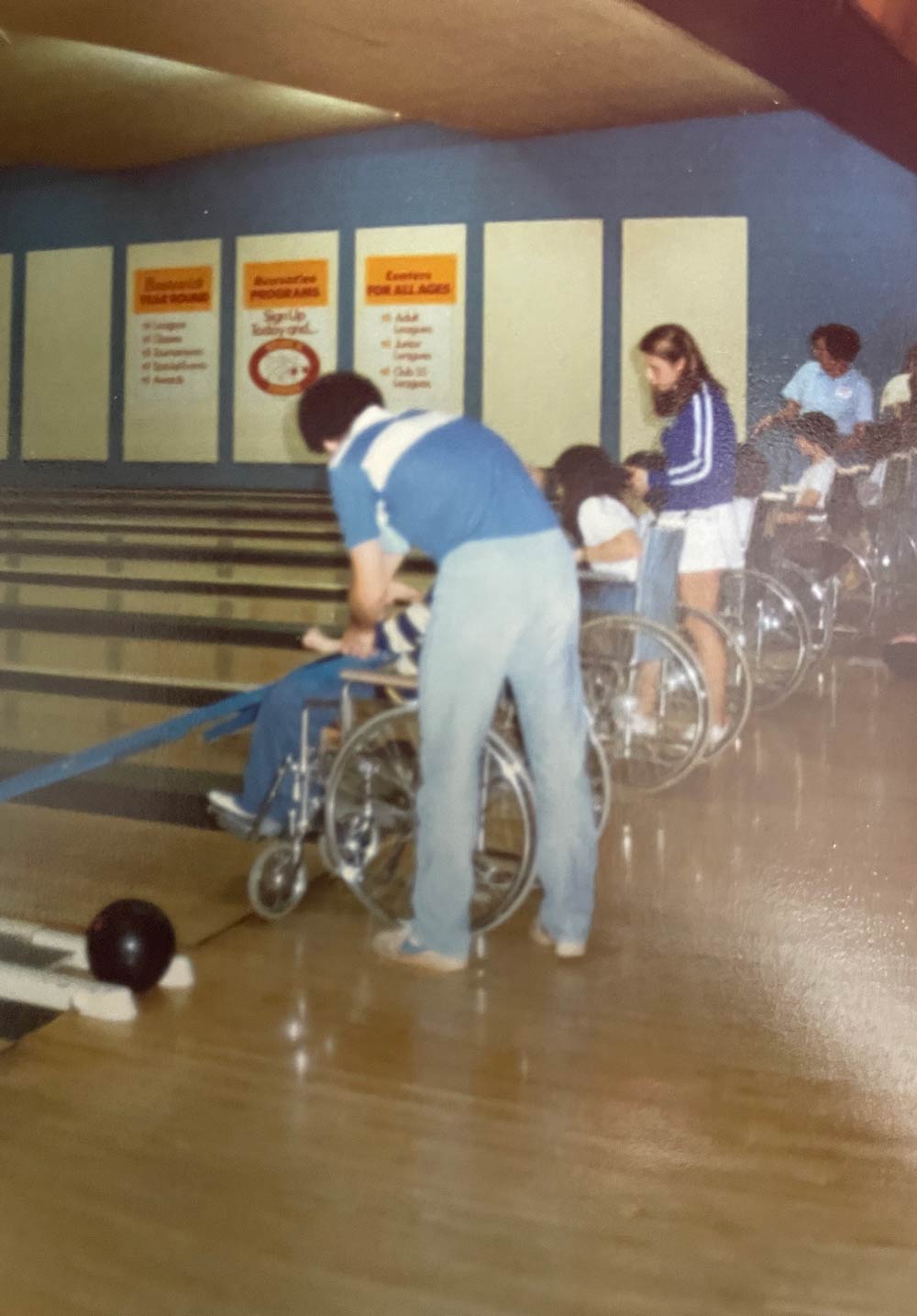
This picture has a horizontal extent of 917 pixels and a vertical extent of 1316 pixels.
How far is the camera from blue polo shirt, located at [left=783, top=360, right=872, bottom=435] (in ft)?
8.61

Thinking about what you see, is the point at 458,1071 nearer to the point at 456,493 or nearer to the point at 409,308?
the point at 456,493

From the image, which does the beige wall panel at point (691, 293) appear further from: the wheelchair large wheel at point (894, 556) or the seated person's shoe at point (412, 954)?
the seated person's shoe at point (412, 954)

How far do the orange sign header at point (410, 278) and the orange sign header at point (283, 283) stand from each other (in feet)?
0.35

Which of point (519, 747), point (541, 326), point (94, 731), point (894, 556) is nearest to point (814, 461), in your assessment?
point (894, 556)

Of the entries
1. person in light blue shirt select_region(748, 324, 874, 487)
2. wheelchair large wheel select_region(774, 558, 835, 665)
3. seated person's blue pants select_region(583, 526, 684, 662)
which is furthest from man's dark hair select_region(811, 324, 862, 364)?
wheelchair large wheel select_region(774, 558, 835, 665)

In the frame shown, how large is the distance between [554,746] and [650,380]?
2.61 feet

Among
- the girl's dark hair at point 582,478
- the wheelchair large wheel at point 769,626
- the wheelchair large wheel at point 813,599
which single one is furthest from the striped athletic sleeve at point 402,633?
the wheelchair large wheel at point 813,599

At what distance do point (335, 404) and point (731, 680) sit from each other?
183 centimetres

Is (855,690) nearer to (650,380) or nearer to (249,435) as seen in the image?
(650,380)

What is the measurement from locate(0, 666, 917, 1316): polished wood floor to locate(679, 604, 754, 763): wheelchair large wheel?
0.90m

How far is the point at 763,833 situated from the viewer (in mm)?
3252

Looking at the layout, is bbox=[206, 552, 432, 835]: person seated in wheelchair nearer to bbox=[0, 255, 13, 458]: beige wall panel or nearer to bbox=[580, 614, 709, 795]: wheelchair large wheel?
bbox=[580, 614, 709, 795]: wheelchair large wheel

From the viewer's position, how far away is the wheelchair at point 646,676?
11.1 ft

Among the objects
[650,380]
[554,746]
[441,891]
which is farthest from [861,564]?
[441,891]
